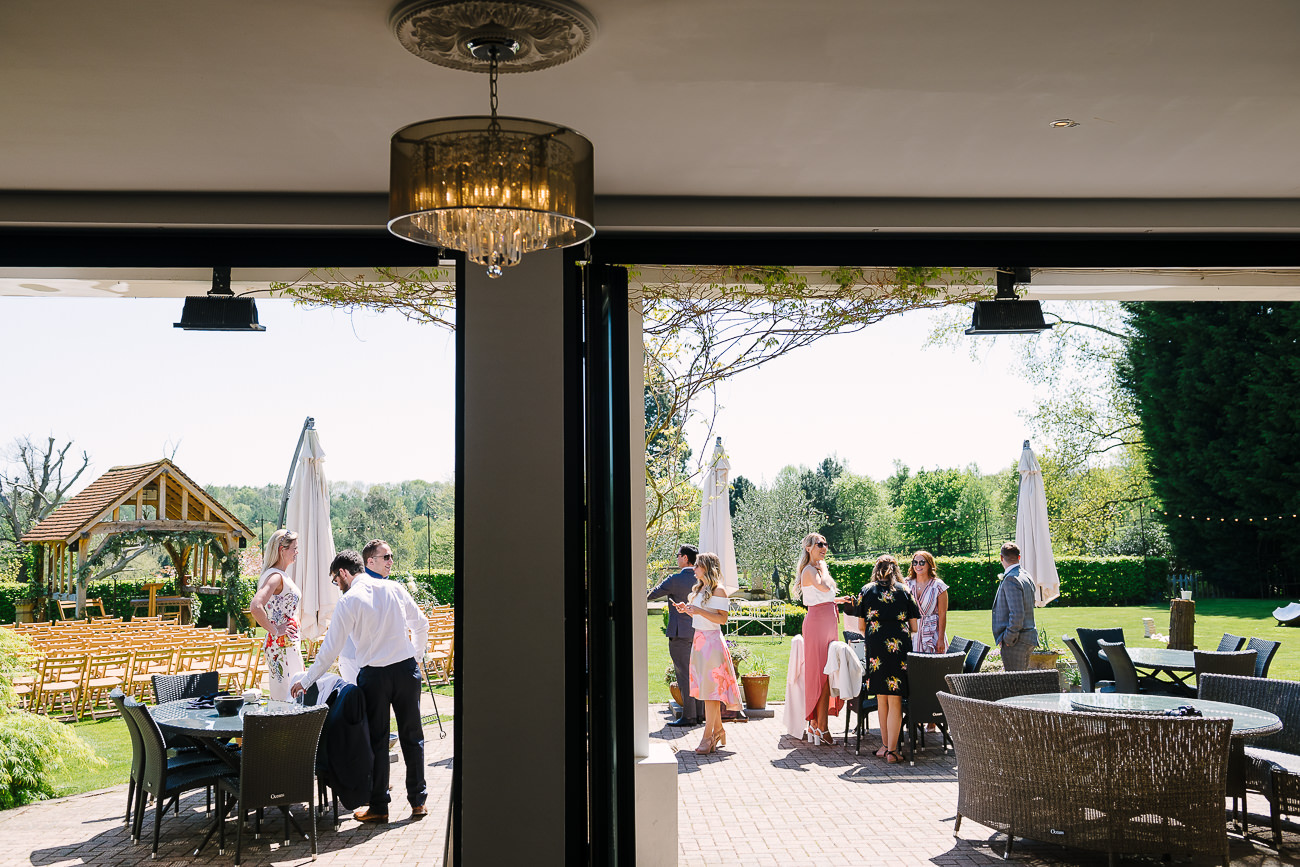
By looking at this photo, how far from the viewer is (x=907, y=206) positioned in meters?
4.37

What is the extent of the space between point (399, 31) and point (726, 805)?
501 cm

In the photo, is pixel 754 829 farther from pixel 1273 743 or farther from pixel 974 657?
pixel 1273 743

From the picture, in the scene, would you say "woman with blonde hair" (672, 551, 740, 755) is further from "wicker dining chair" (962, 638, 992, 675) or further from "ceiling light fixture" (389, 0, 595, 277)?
"ceiling light fixture" (389, 0, 595, 277)

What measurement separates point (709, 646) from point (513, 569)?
369cm

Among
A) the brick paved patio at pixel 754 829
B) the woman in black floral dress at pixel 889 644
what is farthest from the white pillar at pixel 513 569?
the woman in black floral dress at pixel 889 644

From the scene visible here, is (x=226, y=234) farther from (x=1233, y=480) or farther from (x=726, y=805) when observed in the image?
(x=1233, y=480)

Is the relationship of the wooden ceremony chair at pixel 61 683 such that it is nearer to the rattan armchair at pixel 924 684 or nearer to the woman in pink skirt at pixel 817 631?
the woman in pink skirt at pixel 817 631

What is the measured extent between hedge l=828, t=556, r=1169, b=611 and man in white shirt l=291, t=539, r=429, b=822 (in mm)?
14713

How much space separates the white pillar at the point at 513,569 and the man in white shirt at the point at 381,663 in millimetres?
1819

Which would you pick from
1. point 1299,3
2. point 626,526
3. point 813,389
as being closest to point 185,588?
point 813,389

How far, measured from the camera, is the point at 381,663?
5.84 metres

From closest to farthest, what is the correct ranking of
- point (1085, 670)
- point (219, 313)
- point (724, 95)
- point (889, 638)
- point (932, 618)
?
point (724, 95)
point (219, 313)
point (889, 638)
point (1085, 670)
point (932, 618)

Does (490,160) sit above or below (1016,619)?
above

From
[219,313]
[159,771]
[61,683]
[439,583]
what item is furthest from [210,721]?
[439,583]
